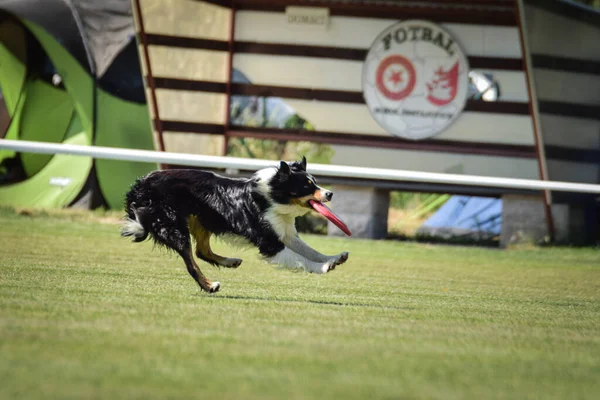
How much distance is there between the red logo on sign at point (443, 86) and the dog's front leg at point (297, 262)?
381 inches

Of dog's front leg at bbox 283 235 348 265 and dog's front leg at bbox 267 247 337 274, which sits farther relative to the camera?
dog's front leg at bbox 283 235 348 265

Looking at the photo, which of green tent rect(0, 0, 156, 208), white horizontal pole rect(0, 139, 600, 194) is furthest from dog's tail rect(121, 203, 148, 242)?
green tent rect(0, 0, 156, 208)

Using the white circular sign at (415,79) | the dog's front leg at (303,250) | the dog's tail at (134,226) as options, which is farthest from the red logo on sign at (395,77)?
the dog's tail at (134,226)

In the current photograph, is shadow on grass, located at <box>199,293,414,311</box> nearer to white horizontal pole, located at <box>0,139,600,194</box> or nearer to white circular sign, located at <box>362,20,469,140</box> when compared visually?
white horizontal pole, located at <box>0,139,600,194</box>

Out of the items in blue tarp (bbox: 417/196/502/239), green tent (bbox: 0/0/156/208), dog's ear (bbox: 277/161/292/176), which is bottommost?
blue tarp (bbox: 417/196/502/239)

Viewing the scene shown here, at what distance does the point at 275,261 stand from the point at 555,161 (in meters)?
9.76

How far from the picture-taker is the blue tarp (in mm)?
16750

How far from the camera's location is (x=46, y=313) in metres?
5.21

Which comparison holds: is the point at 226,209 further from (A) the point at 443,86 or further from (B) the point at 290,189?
(A) the point at 443,86

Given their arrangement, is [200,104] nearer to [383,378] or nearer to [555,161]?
[555,161]

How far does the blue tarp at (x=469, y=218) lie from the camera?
16750mm

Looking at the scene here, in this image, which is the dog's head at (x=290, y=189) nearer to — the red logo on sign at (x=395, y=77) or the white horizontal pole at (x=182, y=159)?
the white horizontal pole at (x=182, y=159)

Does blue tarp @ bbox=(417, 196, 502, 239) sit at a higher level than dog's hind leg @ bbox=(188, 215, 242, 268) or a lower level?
lower

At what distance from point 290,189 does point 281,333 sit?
6.62 ft
